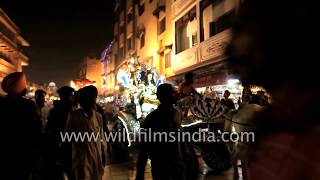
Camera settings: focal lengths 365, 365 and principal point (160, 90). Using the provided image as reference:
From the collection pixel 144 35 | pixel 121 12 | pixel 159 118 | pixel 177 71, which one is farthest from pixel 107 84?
pixel 159 118

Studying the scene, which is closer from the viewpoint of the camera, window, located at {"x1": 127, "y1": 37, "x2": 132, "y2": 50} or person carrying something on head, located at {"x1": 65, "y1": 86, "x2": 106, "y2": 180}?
person carrying something on head, located at {"x1": 65, "y1": 86, "x2": 106, "y2": 180}

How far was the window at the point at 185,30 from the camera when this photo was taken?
20106 mm

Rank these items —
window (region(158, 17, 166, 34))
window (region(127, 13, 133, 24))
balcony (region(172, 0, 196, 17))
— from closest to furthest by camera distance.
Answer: balcony (region(172, 0, 196, 17)) → window (region(158, 17, 166, 34)) → window (region(127, 13, 133, 24))

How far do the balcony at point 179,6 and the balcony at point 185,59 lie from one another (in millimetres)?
2557

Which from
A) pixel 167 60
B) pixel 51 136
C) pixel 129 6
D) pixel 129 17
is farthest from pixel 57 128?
pixel 129 17

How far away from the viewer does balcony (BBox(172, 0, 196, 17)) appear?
20686 mm

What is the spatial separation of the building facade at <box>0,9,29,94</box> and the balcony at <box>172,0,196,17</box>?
102 ft

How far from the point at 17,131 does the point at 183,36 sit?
1920cm

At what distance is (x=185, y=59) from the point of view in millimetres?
21109

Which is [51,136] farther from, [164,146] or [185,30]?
[185,30]

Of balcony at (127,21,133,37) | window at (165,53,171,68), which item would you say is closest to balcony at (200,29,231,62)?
window at (165,53,171,68)

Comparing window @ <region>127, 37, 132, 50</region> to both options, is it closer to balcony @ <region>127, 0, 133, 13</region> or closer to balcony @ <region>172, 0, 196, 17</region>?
balcony @ <region>127, 0, 133, 13</region>

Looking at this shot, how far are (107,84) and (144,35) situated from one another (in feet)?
98.6

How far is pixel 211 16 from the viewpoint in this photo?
704 inches
